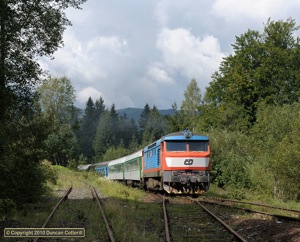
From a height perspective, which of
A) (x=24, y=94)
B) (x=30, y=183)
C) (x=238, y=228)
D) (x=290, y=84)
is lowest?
(x=238, y=228)

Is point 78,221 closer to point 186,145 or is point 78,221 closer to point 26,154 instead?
point 26,154

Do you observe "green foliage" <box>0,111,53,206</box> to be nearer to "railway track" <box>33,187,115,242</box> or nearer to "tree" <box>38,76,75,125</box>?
"railway track" <box>33,187,115,242</box>

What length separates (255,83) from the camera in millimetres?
42812

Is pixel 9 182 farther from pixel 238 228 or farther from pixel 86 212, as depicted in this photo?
pixel 238 228

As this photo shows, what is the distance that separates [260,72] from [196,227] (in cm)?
3485

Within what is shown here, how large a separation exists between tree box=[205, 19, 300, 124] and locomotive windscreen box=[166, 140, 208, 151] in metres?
23.6

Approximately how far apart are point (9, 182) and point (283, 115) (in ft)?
81.9

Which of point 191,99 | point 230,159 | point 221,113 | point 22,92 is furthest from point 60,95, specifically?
point 22,92

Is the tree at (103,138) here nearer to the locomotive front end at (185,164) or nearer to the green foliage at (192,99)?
the green foliage at (192,99)

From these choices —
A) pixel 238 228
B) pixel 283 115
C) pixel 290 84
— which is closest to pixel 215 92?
pixel 290 84

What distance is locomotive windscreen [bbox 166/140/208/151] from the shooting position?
19.5 meters

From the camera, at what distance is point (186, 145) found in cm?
1967

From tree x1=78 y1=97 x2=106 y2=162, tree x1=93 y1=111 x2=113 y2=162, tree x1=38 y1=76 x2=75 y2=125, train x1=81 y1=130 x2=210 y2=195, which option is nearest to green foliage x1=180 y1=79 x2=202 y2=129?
tree x1=38 y1=76 x2=75 y2=125

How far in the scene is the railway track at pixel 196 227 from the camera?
913cm
